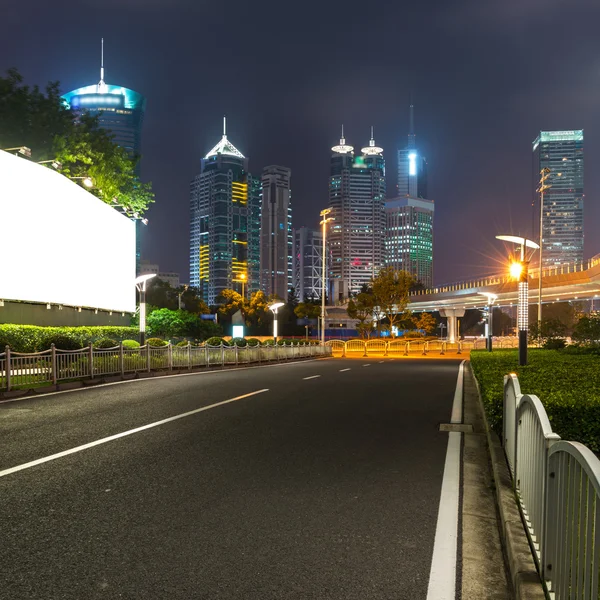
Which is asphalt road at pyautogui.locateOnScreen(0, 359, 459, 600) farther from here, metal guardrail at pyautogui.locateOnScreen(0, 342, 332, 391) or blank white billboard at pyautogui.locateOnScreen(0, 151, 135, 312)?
blank white billboard at pyautogui.locateOnScreen(0, 151, 135, 312)

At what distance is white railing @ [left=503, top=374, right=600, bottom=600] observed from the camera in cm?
247

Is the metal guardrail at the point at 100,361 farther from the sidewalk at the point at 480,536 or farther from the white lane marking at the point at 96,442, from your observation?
the sidewalk at the point at 480,536

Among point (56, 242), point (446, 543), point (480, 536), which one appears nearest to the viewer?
point (446, 543)

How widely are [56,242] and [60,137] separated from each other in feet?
40.0

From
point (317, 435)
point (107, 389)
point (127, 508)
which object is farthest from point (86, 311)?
point (127, 508)

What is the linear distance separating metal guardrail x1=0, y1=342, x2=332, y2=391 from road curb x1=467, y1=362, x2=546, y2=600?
487 inches

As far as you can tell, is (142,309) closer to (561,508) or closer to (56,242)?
(56,242)

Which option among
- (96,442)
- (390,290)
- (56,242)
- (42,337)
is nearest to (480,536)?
(96,442)

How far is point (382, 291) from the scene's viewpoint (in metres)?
69.6

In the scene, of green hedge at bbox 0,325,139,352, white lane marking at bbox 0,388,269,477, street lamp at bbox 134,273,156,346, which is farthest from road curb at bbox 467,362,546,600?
street lamp at bbox 134,273,156,346

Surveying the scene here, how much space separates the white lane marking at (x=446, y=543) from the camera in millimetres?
3611

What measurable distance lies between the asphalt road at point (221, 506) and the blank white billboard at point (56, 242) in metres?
15.6

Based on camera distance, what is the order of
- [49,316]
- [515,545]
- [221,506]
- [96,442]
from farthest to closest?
[49,316]
[96,442]
[221,506]
[515,545]

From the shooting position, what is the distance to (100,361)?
701 inches
